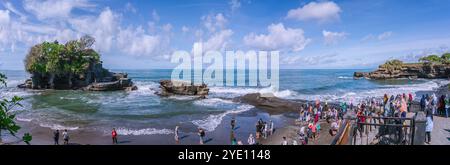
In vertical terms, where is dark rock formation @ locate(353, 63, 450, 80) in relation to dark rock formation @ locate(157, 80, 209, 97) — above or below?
above

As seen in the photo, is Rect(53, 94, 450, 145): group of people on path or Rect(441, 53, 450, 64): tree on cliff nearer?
Rect(53, 94, 450, 145): group of people on path

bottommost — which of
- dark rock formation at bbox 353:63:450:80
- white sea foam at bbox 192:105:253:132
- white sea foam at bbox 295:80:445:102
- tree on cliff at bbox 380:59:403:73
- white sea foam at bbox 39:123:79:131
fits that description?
white sea foam at bbox 39:123:79:131

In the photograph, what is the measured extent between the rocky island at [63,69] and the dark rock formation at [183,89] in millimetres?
14332

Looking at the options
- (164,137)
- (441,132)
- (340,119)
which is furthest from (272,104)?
(441,132)

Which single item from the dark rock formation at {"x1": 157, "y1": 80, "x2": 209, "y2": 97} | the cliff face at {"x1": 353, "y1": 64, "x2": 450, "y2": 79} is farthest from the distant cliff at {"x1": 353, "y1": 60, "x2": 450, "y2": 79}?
the dark rock formation at {"x1": 157, "y1": 80, "x2": 209, "y2": 97}

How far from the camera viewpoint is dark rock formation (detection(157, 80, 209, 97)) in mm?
50656

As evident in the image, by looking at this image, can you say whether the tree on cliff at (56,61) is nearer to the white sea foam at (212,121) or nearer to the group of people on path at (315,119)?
the white sea foam at (212,121)

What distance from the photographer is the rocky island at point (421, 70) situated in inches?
3588

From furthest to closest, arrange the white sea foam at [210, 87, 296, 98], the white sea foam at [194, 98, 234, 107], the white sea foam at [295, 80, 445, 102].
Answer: the white sea foam at [210, 87, 296, 98] → the white sea foam at [295, 80, 445, 102] → the white sea foam at [194, 98, 234, 107]

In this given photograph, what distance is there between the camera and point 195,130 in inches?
1059

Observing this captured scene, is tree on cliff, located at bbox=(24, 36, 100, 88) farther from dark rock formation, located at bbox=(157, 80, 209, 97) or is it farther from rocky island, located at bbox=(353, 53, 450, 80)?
rocky island, located at bbox=(353, 53, 450, 80)
